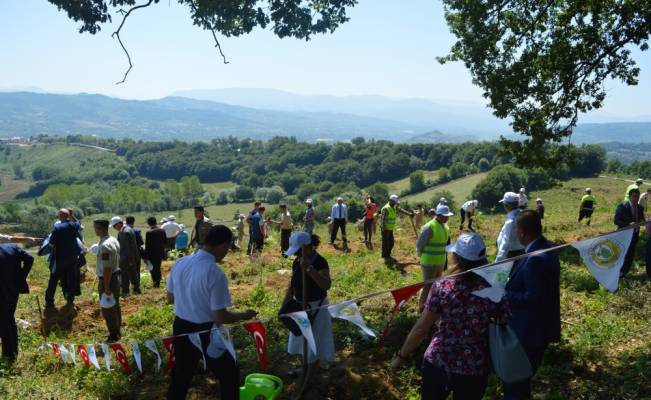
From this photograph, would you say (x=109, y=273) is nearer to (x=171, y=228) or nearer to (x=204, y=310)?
(x=204, y=310)

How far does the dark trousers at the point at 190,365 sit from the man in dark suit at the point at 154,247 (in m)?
6.94

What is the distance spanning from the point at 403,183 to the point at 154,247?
9577 centimetres

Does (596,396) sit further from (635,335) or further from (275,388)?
(275,388)

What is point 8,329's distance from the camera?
7008 millimetres

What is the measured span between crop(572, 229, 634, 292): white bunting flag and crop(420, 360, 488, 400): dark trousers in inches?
58.9

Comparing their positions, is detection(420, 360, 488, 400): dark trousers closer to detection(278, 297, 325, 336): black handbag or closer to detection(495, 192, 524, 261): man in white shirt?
detection(278, 297, 325, 336): black handbag

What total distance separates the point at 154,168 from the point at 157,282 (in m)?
167

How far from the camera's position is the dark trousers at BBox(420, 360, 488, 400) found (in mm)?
3635

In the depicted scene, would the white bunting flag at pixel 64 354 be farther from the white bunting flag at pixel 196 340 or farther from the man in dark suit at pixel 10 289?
the white bunting flag at pixel 196 340

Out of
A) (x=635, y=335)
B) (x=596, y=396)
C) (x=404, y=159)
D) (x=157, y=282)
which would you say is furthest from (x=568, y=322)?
(x=404, y=159)

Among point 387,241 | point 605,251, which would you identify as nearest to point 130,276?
point 387,241

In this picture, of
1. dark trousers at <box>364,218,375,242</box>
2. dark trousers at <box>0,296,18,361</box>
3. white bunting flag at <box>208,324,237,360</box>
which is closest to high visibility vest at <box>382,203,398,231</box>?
dark trousers at <box>364,218,375,242</box>

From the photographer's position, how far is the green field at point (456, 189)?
72.9 meters

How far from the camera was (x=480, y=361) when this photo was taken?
3625 mm
